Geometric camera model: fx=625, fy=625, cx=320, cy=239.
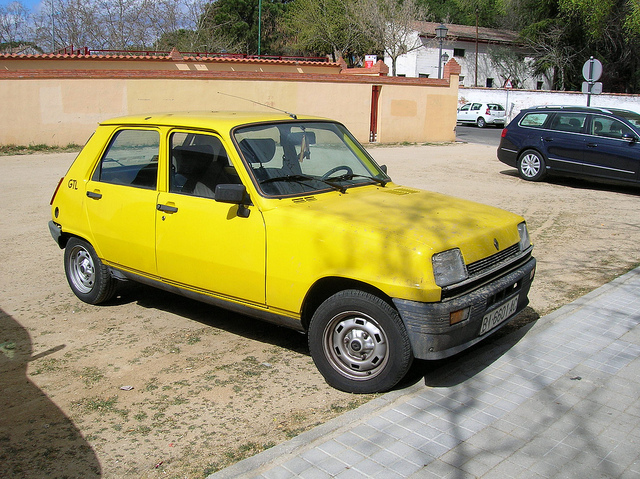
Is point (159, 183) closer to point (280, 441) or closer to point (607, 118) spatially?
point (280, 441)

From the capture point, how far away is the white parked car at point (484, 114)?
36875mm

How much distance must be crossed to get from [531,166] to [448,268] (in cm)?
1120

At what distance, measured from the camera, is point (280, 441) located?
360 cm

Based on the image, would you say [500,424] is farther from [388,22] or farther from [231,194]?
[388,22]

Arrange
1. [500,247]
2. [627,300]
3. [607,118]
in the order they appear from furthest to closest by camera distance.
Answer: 1. [607,118]
2. [627,300]
3. [500,247]

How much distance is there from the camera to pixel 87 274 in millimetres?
5934

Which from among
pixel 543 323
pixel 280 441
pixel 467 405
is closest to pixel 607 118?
pixel 543 323

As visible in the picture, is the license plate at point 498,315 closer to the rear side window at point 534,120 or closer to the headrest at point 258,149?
the headrest at point 258,149

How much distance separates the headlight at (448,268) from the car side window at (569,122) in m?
10.4

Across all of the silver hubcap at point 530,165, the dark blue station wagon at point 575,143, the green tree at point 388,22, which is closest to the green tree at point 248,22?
the green tree at point 388,22

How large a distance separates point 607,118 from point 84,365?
38.1 ft

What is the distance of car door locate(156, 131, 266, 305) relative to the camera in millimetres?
4477

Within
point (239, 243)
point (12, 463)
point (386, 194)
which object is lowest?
point (12, 463)

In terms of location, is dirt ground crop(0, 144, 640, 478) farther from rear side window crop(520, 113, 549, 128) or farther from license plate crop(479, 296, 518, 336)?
rear side window crop(520, 113, 549, 128)
